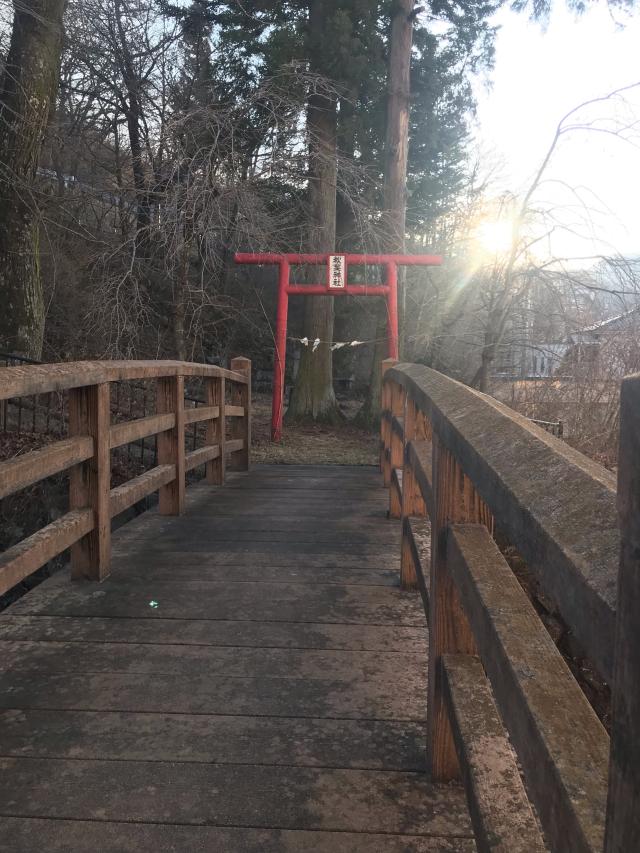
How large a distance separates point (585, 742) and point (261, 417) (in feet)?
39.9

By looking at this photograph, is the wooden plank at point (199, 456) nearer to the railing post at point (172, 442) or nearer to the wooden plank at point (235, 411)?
the railing post at point (172, 442)

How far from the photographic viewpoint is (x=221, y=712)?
2160 millimetres

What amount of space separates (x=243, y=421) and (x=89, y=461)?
13.4ft

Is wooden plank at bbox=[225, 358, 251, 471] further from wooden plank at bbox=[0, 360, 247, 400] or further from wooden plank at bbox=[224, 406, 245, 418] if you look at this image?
wooden plank at bbox=[0, 360, 247, 400]

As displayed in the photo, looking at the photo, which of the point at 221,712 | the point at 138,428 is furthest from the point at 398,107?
the point at 221,712

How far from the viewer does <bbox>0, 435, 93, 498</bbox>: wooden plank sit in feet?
8.02

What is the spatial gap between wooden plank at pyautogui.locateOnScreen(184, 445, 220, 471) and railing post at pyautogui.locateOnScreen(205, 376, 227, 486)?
0.11 meters

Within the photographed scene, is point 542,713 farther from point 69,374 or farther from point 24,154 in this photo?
point 24,154

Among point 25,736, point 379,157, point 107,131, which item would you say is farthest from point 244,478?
point 379,157

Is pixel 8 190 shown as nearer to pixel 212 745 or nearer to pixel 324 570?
pixel 324 570

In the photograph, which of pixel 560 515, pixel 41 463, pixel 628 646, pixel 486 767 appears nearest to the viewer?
pixel 628 646

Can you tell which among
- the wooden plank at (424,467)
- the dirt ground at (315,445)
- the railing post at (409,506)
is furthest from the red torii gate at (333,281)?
the wooden plank at (424,467)

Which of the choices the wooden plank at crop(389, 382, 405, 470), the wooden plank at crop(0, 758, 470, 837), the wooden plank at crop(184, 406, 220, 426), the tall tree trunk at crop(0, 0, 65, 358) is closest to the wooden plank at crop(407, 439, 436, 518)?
the wooden plank at crop(0, 758, 470, 837)

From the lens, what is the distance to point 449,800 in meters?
1.75
